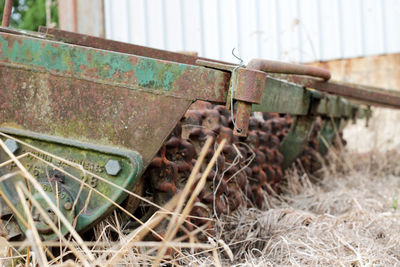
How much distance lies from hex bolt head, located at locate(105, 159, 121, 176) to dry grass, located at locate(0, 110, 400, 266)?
0.16m

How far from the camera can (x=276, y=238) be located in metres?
1.93

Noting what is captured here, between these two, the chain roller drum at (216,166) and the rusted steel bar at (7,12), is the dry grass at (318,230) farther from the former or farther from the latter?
the rusted steel bar at (7,12)

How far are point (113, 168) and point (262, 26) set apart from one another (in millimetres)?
4458

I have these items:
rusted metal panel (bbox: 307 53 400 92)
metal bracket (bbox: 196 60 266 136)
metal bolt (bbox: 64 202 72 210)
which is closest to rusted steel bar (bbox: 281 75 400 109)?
metal bracket (bbox: 196 60 266 136)

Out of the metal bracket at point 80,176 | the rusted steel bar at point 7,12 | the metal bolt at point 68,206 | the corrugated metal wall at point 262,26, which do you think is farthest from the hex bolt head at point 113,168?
the corrugated metal wall at point 262,26

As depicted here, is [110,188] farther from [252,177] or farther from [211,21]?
[211,21]

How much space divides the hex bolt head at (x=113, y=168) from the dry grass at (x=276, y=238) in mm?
156

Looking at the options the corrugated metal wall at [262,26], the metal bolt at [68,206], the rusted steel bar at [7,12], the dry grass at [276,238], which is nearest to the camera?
the dry grass at [276,238]

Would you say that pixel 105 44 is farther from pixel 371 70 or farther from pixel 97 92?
pixel 371 70

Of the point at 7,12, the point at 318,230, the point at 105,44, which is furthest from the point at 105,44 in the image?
the point at 318,230

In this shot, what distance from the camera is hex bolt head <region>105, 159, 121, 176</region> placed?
4.83ft

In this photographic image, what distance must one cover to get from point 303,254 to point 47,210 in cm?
87

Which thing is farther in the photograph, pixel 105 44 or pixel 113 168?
pixel 105 44

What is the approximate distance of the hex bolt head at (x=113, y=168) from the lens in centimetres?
147
